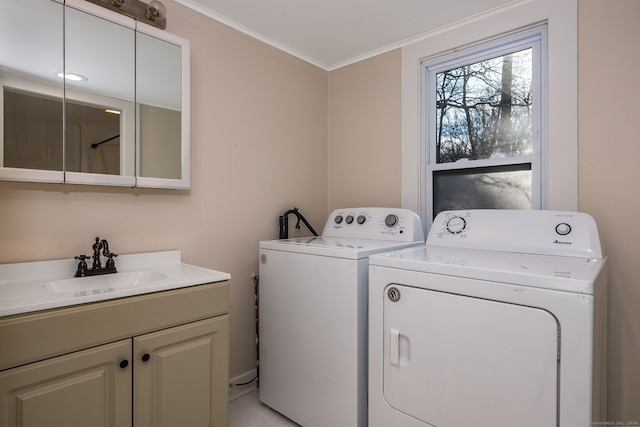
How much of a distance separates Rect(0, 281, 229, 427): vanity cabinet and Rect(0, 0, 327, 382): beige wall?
0.51 meters

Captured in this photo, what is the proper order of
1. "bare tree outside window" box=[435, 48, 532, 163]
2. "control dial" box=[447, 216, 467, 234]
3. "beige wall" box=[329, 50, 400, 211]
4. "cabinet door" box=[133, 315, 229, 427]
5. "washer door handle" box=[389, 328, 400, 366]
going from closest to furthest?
"cabinet door" box=[133, 315, 229, 427]
"washer door handle" box=[389, 328, 400, 366]
"control dial" box=[447, 216, 467, 234]
"bare tree outside window" box=[435, 48, 532, 163]
"beige wall" box=[329, 50, 400, 211]

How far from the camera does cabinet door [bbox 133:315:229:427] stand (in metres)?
1.29

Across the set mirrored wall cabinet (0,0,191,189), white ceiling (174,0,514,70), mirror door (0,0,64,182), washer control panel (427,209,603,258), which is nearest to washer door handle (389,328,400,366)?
washer control panel (427,209,603,258)

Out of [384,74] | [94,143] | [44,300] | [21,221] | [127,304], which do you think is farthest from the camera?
[384,74]

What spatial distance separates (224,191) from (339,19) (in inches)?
48.2

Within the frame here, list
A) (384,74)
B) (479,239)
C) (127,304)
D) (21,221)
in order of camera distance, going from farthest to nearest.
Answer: (384,74)
(479,239)
(21,221)
(127,304)

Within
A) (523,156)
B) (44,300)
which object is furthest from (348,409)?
(523,156)

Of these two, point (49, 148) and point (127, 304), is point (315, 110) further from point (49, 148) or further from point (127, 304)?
point (127, 304)

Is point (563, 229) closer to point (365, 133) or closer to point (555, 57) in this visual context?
point (555, 57)

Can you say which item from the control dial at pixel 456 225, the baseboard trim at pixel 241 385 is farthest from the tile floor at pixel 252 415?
the control dial at pixel 456 225

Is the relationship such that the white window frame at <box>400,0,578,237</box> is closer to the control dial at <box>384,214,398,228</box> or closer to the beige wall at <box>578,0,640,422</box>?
the beige wall at <box>578,0,640,422</box>

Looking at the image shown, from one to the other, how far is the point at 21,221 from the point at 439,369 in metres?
1.76

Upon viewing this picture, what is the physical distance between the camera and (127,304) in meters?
1.24

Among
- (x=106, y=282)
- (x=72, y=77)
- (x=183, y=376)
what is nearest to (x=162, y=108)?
(x=72, y=77)
